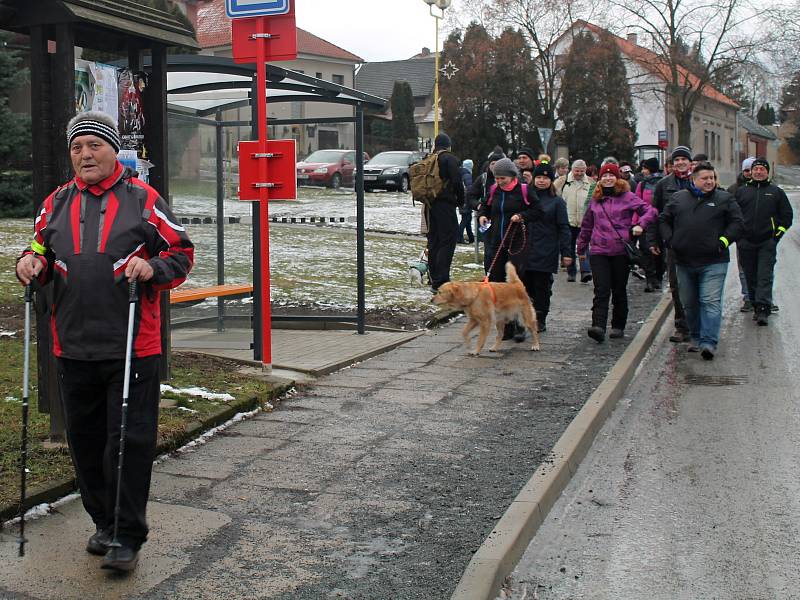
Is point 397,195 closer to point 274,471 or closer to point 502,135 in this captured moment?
point 502,135

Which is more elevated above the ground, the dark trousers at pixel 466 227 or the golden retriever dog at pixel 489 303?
the dark trousers at pixel 466 227

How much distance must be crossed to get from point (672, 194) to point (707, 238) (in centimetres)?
144

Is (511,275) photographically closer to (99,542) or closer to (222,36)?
(99,542)

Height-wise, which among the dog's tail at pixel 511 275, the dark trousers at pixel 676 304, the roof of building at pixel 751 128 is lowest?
the dark trousers at pixel 676 304

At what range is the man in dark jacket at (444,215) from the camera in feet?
42.4

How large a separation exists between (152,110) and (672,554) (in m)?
4.59

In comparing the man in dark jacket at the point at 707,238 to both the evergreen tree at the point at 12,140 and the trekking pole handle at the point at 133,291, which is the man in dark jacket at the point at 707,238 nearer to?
the trekking pole handle at the point at 133,291

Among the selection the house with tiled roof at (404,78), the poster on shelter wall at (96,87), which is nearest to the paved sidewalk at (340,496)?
the poster on shelter wall at (96,87)

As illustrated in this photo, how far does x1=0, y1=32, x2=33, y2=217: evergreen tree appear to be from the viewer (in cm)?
2214

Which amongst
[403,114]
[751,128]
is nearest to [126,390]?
[403,114]

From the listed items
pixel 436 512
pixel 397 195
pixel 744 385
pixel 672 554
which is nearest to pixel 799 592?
pixel 672 554

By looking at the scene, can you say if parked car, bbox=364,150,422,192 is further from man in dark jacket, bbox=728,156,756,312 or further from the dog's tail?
the dog's tail

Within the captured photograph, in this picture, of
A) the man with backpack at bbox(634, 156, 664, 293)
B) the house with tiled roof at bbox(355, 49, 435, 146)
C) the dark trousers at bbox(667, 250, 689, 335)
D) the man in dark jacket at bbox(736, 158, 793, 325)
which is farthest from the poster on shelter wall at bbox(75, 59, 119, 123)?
the house with tiled roof at bbox(355, 49, 435, 146)

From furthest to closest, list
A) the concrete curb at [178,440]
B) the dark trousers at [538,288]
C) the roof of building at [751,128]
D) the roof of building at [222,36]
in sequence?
the roof of building at [751,128]
the roof of building at [222,36]
the dark trousers at [538,288]
the concrete curb at [178,440]
